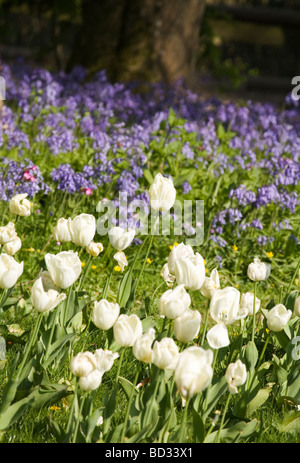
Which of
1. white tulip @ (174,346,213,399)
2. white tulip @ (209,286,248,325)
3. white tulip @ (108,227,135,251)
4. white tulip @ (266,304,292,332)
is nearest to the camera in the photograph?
white tulip @ (174,346,213,399)

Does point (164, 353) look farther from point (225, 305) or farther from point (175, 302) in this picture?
point (225, 305)

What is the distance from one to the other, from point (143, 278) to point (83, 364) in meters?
2.01

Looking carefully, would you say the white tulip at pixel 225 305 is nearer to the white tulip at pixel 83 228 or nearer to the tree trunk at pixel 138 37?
the white tulip at pixel 83 228

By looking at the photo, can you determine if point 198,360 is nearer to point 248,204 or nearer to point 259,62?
point 248,204

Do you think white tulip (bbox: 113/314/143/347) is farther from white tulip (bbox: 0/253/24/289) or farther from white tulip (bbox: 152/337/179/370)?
white tulip (bbox: 0/253/24/289)

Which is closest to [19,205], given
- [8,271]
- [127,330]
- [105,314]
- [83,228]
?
[83,228]

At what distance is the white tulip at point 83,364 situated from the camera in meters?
1.83

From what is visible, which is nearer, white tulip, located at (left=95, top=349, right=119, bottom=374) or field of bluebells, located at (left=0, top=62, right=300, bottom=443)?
white tulip, located at (left=95, top=349, right=119, bottom=374)

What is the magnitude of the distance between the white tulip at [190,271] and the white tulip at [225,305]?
7cm

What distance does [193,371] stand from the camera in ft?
5.58

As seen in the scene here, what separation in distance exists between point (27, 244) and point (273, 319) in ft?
6.56

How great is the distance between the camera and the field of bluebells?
203cm

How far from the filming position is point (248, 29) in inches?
466

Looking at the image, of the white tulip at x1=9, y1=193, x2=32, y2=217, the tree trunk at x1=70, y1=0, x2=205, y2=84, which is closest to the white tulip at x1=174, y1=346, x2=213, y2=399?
the white tulip at x1=9, y1=193, x2=32, y2=217
